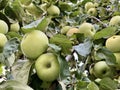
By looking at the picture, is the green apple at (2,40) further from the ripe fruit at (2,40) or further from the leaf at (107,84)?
the leaf at (107,84)

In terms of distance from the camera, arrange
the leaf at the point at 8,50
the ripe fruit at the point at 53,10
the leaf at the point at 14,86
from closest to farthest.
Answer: the leaf at the point at 14,86 < the leaf at the point at 8,50 < the ripe fruit at the point at 53,10

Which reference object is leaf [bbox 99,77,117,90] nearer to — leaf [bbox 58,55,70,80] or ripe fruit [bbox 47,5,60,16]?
leaf [bbox 58,55,70,80]

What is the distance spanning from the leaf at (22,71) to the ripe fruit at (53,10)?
65cm

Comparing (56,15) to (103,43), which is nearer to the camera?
(103,43)

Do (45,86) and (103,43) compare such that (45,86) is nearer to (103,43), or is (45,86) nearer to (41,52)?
(41,52)

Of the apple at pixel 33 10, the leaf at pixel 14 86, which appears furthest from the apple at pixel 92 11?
the leaf at pixel 14 86

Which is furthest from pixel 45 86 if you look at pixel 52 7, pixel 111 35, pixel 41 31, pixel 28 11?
pixel 52 7

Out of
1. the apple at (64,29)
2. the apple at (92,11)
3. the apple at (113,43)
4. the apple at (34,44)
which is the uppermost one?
the apple at (34,44)

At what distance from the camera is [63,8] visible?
1.84m

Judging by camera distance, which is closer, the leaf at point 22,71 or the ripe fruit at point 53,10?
the leaf at point 22,71

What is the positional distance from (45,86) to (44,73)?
0.26 ft

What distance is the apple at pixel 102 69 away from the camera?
119 centimetres

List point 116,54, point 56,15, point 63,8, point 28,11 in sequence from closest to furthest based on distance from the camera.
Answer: point 116,54
point 28,11
point 56,15
point 63,8

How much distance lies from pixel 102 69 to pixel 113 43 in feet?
0.39
